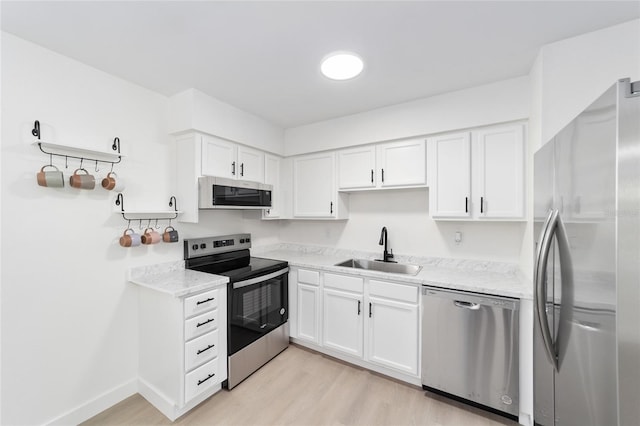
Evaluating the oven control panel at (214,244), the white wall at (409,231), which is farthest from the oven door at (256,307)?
the white wall at (409,231)

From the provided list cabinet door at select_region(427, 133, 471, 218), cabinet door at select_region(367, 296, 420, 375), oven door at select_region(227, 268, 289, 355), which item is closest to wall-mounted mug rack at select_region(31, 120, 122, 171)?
oven door at select_region(227, 268, 289, 355)

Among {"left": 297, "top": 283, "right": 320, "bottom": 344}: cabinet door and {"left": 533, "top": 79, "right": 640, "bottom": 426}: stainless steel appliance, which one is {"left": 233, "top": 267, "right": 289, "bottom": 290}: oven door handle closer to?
{"left": 297, "top": 283, "right": 320, "bottom": 344}: cabinet door

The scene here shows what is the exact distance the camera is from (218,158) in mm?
2486

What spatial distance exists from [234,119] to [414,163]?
1.79 meters

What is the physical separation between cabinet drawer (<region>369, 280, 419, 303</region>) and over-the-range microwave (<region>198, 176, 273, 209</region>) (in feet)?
4.59

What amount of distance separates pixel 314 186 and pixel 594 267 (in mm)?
2569

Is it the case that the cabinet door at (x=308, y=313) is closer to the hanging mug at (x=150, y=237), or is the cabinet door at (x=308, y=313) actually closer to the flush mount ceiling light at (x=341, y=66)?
the hanging mug at (x=150, y=237)

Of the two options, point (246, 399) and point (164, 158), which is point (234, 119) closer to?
point (164, 158)

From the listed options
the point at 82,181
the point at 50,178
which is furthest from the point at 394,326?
the point at 50,178

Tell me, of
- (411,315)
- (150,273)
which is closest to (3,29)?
(150,273)

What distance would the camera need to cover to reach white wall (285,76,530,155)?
6.81 ft

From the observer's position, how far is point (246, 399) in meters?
2.05

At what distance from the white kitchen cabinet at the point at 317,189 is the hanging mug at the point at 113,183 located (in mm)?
1749

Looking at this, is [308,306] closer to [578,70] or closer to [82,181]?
[82,181]
